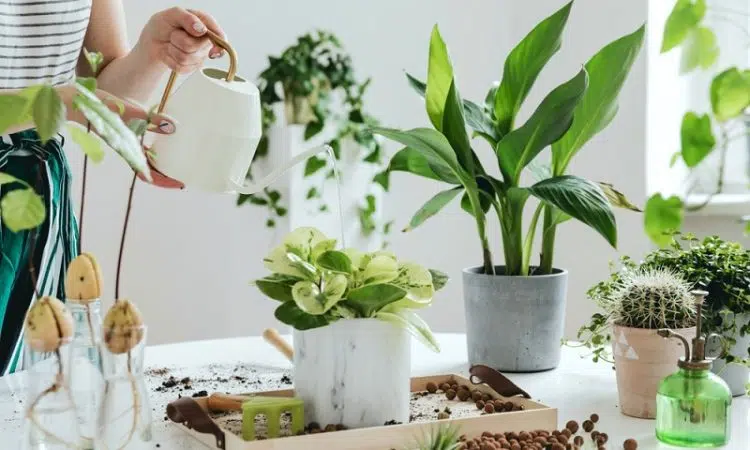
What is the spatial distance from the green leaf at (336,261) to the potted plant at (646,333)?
371 mm

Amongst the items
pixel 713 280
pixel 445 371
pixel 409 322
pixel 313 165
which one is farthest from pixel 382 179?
pixel 409 322

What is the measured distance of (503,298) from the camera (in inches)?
54.2

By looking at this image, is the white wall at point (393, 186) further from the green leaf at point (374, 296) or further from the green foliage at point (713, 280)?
the green leaf at point (374, 296)

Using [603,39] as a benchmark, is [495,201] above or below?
below

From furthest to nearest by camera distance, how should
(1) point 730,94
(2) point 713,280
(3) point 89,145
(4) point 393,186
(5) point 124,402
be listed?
(4) point 393,186 → (2) point 713,280 → (5) point 124,402 → (3) point 89,145 → (1) point 730,94

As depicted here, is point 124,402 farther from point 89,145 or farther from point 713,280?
point 713,280

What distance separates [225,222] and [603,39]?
1.29 m

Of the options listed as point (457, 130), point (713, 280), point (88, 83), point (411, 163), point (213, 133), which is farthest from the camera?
point (411, 163)

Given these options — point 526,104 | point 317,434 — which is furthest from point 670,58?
point 317,434

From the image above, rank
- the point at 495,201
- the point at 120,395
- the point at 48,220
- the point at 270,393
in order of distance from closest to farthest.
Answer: the point at 120,395 < the point at 270,393 < the point at 495,201 < the point at 48,220

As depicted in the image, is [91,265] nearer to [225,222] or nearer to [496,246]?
[225,222]

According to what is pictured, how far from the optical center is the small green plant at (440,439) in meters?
0.93

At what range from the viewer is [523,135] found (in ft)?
4.19

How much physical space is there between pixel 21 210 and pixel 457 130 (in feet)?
2.74
